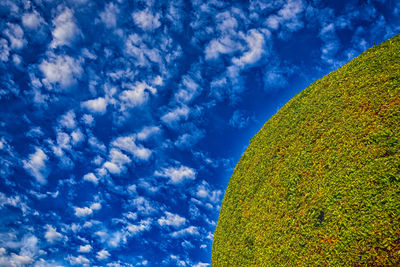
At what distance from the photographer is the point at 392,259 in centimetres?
341

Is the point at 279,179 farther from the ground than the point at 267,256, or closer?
farther from the ground

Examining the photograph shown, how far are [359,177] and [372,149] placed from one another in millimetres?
623

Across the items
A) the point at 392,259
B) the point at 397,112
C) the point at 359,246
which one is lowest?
the point at 392,259

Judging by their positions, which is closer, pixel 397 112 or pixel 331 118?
pixel 397 112

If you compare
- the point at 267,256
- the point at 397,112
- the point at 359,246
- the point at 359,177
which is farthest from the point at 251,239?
the point at 397,112

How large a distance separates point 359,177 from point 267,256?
319 cm

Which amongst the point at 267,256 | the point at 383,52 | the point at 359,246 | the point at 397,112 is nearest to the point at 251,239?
the point at 267,256

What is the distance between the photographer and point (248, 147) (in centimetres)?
944

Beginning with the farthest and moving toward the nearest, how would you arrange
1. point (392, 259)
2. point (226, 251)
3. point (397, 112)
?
point (226, 251)
point (397, 112)
point (392, 259)

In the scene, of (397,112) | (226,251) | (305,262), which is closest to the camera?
(397,112)

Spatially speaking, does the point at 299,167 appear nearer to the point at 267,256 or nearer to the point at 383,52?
the point at 267,256

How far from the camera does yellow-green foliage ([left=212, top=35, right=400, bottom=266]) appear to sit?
3836 mm

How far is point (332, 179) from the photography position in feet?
15.6

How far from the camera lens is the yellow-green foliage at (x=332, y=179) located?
12.6ft
